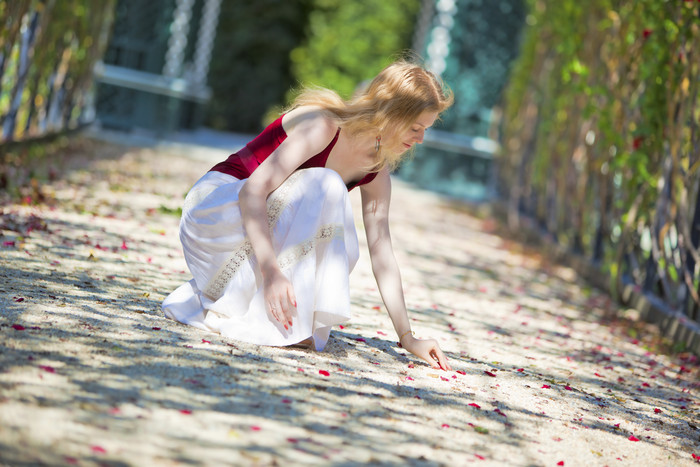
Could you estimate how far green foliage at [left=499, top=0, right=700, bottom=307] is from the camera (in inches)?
221

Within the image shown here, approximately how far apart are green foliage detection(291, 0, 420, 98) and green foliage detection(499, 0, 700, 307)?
42.2 feet

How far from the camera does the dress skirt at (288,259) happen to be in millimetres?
3164

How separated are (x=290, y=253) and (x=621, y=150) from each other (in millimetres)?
3972

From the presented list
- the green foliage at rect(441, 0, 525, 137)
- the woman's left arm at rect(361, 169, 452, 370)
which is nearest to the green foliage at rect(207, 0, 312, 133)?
the green foliage at rect(441, 0, 525, 137)

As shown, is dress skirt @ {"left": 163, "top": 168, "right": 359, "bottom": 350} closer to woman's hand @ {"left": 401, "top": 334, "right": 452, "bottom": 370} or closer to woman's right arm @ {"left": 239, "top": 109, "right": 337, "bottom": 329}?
woman's right arm @ {"left": 239, "top": 109, "right": 337, "bottom": 329}

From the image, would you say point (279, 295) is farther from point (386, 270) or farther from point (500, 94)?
point (500, 94)

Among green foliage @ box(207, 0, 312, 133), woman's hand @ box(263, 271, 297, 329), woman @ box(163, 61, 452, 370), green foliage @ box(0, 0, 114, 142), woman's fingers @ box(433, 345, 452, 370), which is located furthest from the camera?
green foliage @ box(207, 0, 312, 133)

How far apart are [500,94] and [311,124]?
12.3 metres

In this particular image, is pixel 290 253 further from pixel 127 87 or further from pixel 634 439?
pixel 127 87

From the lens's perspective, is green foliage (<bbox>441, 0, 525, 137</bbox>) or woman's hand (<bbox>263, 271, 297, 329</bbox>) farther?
green foliage (<bbox>441, 0, 525, 137</bbox>)

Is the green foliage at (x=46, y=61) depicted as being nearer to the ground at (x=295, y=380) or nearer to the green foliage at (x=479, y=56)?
the ground at (x=295, y=380)

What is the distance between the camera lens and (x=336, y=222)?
319 cm

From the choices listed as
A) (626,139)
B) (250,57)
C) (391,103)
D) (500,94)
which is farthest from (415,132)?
(250,57)

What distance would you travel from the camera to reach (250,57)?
2342 cm
